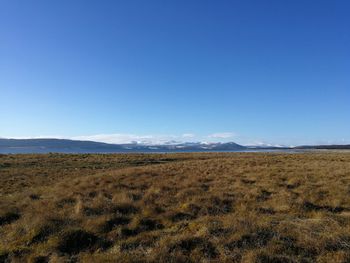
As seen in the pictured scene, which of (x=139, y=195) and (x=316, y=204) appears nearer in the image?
(x=316, y=204)

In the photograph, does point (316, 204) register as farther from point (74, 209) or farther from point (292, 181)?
point (74, 209)

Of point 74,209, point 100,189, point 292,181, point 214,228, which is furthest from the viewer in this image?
point 292,181

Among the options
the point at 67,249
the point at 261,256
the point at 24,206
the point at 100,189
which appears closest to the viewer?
the point at 261,256

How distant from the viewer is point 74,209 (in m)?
10.4

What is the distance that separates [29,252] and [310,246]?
21.8 ft

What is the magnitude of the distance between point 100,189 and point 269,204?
8574 millimetres

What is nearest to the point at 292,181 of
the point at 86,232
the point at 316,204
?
the point at 316,204

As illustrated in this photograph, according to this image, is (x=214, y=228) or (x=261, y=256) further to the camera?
(x=214, y=228)

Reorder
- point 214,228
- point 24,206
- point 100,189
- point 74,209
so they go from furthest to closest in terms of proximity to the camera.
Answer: point 100,189 < point 24,206 < point 74,209 < point 214,228

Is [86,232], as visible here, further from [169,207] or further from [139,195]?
[139,195]

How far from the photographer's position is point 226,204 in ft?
35.9

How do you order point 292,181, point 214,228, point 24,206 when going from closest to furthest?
point 214,228 → point 24,206 → point 292,181

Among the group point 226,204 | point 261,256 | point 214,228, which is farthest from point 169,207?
point 261,256

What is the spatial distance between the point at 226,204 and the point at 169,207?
2.30 m
